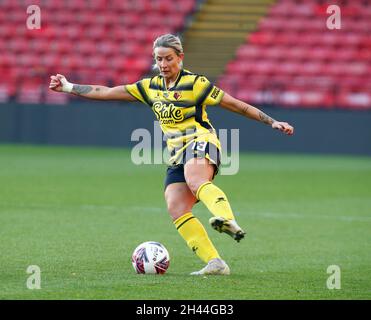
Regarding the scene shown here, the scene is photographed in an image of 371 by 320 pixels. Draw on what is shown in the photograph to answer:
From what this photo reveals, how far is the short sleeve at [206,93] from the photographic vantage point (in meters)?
7.59

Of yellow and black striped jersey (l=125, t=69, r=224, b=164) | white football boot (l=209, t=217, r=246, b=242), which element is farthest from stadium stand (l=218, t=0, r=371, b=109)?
white football boot (l=209, t=217, r=246, b=242)

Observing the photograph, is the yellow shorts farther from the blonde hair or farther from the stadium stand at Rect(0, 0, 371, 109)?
the stadium stand at Rect(0, 0, 371, 109)

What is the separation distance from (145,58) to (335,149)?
671 cm

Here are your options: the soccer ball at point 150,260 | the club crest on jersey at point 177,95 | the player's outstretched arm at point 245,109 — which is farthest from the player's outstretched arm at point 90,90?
the soccer ball at point 150,260

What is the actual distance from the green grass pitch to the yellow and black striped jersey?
1.09 m

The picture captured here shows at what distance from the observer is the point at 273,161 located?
861 inches

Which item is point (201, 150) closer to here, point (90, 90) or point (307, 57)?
Answer: point (90, 90)

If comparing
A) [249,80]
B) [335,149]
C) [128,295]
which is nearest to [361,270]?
[128,295]

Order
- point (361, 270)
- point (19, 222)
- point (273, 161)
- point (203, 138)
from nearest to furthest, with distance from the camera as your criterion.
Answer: point (203, 138) → point (361, 270) → point (19, 222) → point (273, 161)

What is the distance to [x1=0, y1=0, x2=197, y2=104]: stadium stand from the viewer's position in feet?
91.1

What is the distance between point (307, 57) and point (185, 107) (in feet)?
66.8

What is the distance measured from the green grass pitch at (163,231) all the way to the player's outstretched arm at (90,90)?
1.39 meters

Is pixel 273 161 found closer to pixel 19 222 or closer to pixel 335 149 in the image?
pixel 335 149

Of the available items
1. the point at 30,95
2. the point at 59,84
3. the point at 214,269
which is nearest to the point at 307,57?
the point at 30,95
